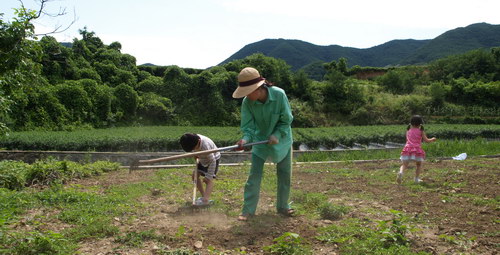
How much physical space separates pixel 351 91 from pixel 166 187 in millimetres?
21513

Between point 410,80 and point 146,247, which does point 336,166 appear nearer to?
point 146,247

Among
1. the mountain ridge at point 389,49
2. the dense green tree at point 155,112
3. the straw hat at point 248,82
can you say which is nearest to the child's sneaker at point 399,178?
the straw hat at point 248,82

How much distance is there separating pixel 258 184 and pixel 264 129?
689 mm

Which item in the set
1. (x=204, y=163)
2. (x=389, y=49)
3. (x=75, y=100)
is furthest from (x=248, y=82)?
(x=389, y=49)

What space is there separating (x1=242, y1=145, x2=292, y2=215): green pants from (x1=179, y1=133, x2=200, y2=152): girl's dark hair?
84 cm

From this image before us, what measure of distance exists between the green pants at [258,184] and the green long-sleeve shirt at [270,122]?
0.14m

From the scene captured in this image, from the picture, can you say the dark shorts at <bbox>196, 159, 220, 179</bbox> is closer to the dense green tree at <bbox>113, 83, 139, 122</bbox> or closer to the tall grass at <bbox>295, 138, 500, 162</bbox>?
the tall grass at <bbox>295, 138, 500, 162</bbox>

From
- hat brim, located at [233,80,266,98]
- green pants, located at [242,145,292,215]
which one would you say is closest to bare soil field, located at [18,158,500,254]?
green pants, located at [242,145,292,215]

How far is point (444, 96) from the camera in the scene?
26641mm

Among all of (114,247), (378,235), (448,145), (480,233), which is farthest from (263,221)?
(448,145)

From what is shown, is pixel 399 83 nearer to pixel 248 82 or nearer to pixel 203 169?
pixel 203 169

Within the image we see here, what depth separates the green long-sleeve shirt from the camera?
4148 mm

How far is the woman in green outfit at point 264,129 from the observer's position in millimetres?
4035

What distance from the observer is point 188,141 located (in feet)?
14.8
